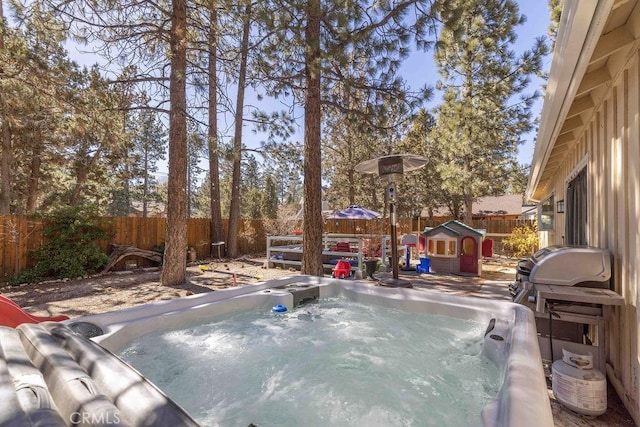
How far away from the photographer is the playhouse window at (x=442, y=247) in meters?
7.84

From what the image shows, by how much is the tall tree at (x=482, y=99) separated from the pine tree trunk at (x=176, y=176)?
7181mm

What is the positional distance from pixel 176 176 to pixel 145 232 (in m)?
3.69

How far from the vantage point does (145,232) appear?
861cm

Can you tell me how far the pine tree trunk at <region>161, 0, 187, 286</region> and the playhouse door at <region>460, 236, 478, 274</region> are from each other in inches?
255

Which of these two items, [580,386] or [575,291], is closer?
[580,386]

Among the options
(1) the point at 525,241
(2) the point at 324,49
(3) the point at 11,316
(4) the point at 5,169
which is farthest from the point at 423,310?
(4) the point at 5,169

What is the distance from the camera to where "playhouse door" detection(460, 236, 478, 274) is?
7621 mm

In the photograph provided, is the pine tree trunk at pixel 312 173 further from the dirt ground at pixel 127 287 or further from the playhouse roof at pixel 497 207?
the playhouse roof at pixel 497 207

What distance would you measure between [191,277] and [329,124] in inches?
→ 407

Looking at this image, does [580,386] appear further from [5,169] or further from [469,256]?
[5,169]

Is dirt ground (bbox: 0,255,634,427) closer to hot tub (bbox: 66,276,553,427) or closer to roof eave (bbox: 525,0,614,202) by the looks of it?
hot tub (bbox: 66,276,553,427)

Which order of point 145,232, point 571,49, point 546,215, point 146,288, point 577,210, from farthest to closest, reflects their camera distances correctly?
point 145,232 < point 546,215 < point 146,288 < point 577,210 < point 571,49

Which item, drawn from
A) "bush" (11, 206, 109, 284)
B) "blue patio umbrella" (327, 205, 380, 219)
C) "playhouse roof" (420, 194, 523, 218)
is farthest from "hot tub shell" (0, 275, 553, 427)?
"playhouse roof" (420, 194, 523, 218)

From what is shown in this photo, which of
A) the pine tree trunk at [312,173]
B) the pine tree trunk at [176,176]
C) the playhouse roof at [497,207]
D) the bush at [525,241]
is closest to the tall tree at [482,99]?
the bush at [525,241]
